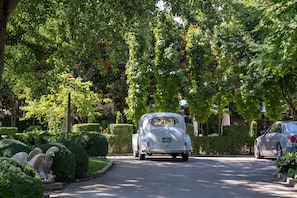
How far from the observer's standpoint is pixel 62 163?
11.9 meters

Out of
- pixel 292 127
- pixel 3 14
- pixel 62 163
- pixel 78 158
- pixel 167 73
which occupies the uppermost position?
pixel 167 73

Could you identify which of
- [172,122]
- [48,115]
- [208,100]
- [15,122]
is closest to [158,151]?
[172,122]

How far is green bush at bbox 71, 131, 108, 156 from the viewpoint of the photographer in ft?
63.0

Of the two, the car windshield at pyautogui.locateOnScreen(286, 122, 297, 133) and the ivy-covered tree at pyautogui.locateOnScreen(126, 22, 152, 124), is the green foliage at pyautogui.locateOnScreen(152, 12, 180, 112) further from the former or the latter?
the car windshield at pyautogui.locateOnScreen(286, 122, 297, 133)

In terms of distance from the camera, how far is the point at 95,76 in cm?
3909

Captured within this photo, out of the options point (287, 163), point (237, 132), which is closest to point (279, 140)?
point (287, 163)

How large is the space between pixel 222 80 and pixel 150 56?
4.99 metres

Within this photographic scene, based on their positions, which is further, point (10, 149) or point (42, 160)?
point (10, 149)

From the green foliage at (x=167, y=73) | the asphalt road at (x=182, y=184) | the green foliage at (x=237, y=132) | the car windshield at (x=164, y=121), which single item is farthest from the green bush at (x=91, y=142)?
the green foliage at (x=167, y=73)

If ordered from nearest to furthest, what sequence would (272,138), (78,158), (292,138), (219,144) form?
(78,158) < (292,138) < (272,138) < (219,144)

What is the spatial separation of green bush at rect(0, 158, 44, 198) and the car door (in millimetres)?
14019

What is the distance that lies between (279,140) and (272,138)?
740mm

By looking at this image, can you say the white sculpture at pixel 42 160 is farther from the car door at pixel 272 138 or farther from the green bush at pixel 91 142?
the car door at pixel 272 138

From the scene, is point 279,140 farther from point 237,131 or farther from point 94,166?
point 94,166
